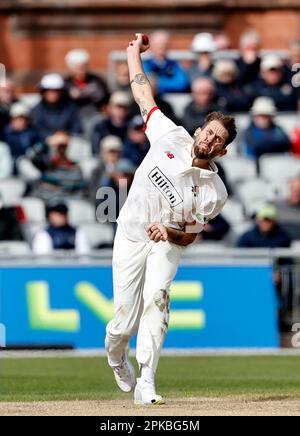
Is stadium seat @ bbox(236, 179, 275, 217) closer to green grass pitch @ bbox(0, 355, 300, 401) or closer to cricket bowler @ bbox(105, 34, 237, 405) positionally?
green grass pitch @ bbox(0, 355, 300, 401)

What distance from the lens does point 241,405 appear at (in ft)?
38.4

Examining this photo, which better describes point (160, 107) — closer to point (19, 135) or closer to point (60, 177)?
point (60, 177)

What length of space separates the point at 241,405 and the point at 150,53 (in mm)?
10871

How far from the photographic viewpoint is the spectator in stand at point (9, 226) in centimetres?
1944

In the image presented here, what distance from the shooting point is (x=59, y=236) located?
753 inches

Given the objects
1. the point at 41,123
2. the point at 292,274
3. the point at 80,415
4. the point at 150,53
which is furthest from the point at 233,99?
the point at 80,415

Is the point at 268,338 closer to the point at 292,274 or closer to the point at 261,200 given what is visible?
the point at 292,274

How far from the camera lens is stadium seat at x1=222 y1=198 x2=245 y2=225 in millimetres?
20281

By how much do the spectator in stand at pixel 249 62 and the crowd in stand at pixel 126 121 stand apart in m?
0.01

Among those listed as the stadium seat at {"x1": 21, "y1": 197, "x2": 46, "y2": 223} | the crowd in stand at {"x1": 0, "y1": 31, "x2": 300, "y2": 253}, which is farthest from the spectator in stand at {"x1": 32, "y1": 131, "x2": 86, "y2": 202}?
the stadium seat at {"x1": 21, "y1": 197, "x2": 46, "y2": 223}

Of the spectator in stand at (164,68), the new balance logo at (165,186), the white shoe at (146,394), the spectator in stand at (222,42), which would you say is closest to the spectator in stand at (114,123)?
the spectator in stand at (164,68)

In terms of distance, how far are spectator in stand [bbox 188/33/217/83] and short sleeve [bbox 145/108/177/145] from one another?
9831 millimetres

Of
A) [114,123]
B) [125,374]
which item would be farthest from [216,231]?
[125,374]

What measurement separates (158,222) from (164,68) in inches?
400
